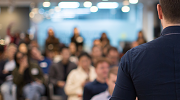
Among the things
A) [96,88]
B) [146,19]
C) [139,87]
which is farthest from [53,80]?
[146,19]

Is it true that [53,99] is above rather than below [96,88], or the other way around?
below

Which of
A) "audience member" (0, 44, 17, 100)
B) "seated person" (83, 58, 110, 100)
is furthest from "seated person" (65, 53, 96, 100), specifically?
"audience member" (0, 44, 17, 100)

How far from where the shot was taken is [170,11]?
1.14 m

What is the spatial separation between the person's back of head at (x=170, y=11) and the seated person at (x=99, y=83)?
246 centimetres

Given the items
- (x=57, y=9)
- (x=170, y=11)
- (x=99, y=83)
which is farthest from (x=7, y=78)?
(x=57, y=9)

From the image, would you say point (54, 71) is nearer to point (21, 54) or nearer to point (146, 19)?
point (21, 54)

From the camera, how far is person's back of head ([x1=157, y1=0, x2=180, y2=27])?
113 centimetres

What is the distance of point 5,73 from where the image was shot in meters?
5.78

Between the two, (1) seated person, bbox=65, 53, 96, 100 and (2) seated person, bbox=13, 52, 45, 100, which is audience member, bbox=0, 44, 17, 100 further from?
(1) seated person, bbox=65, 53, 96, 100

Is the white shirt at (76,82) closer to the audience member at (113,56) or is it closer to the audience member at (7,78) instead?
the audience member at (113,56)

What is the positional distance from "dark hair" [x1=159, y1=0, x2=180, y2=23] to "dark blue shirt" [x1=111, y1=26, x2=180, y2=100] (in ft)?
0.14

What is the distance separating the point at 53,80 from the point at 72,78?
1122mm

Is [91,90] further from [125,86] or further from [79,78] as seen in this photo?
[125,86]

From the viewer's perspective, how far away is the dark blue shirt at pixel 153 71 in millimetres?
1096
